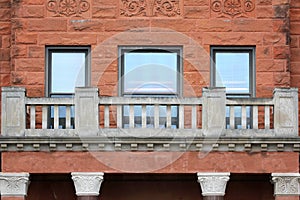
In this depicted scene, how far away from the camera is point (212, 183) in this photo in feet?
73.4

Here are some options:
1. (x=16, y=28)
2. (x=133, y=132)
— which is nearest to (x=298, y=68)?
(x=133, y=132)

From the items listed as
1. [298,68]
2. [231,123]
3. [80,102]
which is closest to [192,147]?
[231,123]

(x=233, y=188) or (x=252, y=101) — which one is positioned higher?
(x=252, y=101)

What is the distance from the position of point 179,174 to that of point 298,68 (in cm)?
405

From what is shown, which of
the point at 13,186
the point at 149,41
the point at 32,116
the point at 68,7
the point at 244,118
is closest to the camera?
the point at 13,186

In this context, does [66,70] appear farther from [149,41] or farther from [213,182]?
[213,182]

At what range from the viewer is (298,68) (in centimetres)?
2514

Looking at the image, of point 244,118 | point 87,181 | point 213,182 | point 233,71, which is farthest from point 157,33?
point 87,181

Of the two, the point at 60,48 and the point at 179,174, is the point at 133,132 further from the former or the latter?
the point at 60,48

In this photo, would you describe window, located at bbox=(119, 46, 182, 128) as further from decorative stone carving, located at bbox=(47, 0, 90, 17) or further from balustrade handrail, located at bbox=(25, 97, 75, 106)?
balustrade handrail, located at bbox=(25, 97, 75, 106)

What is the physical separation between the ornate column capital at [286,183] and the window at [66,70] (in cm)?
518

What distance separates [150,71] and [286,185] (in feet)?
14.9

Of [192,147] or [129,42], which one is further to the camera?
[129,42]

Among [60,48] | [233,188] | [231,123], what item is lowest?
[233,188]
